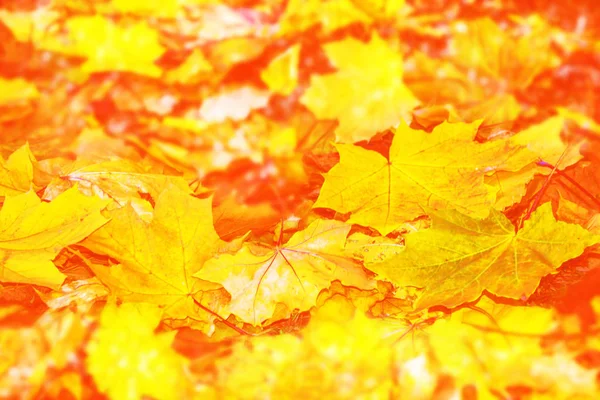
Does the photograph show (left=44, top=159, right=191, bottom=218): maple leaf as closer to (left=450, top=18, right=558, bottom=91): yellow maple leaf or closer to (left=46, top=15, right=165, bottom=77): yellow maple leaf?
(left=46, top=15, right=165, bottom=77): yellow maple leaf

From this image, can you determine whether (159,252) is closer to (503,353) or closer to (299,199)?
(299,199)

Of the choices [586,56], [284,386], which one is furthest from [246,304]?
[586,56]

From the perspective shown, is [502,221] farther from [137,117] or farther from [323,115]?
[137,117]

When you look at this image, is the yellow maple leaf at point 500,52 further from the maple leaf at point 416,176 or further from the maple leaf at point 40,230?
the maple leaf at point 40,230

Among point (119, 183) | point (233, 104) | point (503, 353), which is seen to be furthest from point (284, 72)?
point (503, 353)

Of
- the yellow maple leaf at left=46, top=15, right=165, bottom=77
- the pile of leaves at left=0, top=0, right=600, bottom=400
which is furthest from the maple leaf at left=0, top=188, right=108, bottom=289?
the yellow maple leaf at left=46, top=15, right=165, bottom=77

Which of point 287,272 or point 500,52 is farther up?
point 500,52
